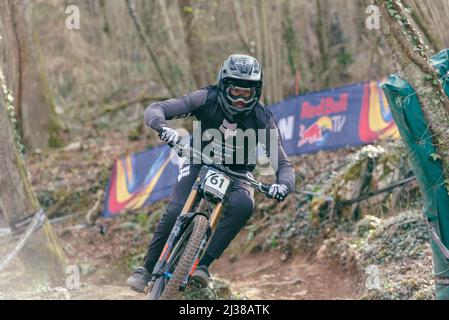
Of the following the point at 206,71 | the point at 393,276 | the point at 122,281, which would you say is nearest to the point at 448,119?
the point at 393,276

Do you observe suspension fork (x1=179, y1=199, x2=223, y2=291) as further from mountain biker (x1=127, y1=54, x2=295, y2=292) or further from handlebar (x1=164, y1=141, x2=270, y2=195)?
handlebar (x1=164, y1=141, x2=270, y2=195)

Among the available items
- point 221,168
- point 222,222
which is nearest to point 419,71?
point 221,168

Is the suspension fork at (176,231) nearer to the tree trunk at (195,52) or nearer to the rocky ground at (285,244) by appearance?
the rocky ground at (285,244)

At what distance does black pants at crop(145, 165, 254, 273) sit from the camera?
6.82m

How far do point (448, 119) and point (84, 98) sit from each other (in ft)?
66.3

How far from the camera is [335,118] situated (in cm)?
1373

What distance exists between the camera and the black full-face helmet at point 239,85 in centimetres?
677

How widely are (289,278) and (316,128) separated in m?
3.48

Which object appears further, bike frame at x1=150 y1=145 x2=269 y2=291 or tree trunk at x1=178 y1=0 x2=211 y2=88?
tree trunk at x1=178 y1=0 x2=211 y2=88

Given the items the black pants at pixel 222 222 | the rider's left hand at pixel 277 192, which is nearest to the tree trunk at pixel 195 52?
the black pants at pixel 222 222

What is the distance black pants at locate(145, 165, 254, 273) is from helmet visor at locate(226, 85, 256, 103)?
30.4 inches

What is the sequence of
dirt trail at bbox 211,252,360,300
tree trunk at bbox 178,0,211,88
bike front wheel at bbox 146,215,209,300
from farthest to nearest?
tree trunk at bbox 178,0,211,88
dirt trail at bbox 211,252,360,300
bike front wheel at bbox 146,215,209,300

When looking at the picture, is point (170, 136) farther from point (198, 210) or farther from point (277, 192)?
point (277, 192)

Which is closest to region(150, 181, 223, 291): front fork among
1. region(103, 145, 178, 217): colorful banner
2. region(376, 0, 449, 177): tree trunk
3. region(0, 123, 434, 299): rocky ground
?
region(376, 0, 449, 177): tree trunk
